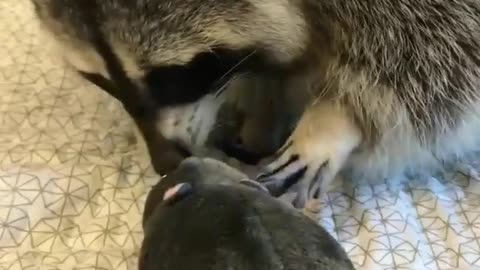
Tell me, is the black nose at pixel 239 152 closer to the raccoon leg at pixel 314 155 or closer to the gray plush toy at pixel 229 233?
the raccoon leg at pixel 314 155

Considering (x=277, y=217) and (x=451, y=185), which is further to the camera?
(x=451, y=185)

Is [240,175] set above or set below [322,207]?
above

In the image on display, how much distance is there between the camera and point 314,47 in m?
0.99

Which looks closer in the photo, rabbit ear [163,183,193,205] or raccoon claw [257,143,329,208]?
rabbit ear [163,183,193,205]

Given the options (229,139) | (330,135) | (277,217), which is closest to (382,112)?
(330,135)

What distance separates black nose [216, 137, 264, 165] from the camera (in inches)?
40.0

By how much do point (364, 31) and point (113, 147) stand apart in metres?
0.35

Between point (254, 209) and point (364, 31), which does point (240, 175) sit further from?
point (364, 31)

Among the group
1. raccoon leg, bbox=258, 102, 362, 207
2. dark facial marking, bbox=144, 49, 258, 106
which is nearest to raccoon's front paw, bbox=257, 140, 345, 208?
raccoon leg, bbox=258, 102, 362, 207

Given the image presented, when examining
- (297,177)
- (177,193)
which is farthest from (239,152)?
(177,193)

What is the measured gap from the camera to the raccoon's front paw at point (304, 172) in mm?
989

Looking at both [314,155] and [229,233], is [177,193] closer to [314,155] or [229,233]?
[229,233]

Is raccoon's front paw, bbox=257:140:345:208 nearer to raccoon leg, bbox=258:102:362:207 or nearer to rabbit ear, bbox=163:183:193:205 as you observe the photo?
raccoon leg, bbox=258:102:362:207

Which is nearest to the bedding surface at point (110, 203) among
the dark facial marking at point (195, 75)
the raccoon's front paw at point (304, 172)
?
the raccoon's front paw at point (304, 172)
